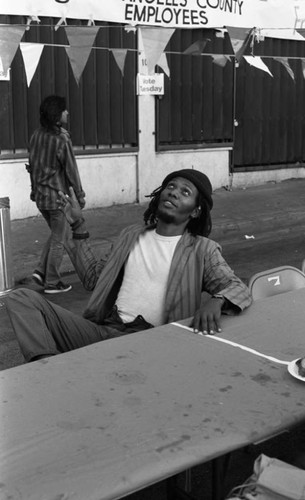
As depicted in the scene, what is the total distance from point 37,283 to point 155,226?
3575 millimetres

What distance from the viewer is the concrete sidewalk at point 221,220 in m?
8.37

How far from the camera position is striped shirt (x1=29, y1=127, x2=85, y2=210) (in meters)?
6.74

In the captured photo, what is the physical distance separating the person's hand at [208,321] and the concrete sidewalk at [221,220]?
14.7 ft

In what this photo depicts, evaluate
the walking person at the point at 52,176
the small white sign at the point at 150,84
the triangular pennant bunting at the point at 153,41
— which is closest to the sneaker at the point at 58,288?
the walking person at the point at 52,176

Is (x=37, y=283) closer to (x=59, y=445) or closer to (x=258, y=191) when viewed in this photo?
(x=59, y=445)

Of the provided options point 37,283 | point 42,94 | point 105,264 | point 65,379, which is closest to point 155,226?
point 105,264

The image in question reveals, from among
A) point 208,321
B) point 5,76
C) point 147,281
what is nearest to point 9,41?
point 5,76

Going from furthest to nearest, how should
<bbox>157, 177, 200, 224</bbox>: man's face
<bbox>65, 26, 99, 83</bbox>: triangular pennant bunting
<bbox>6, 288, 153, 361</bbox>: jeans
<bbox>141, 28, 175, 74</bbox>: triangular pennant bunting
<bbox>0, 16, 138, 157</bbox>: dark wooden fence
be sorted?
<bbox>0, 16, 138, 157</bbox>: dark wooden fence, <bbox>141, 28, 175, 74</bbox>: triangular pennant bunting, <bbox>65, 26, 99, 83</bbox>: triangular pennant bunting, <bbox>157, 177, 200, 224</bbox>: man's face, <bbox>6, 288, 153, 361</bbox>: jeans

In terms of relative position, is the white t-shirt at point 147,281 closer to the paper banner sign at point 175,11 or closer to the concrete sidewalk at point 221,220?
the concrete sidewalk at point 221,220

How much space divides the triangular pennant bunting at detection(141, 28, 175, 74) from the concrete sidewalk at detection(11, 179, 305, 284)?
7.61ft

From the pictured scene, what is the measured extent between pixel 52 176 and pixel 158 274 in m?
3.60

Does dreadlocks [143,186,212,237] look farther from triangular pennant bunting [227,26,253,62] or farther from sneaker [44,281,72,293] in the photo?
triangular pennant bunting [227,26,253,62]

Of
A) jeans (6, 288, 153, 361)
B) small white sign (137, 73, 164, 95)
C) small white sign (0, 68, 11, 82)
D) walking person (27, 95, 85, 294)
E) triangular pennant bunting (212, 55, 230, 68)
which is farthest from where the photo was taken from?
triangular pennant bunting (212, 55, 230, 68)

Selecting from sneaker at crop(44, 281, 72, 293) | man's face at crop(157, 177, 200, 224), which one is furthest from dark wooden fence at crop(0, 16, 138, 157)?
man's face at crop(157, 177, 200, 224)
